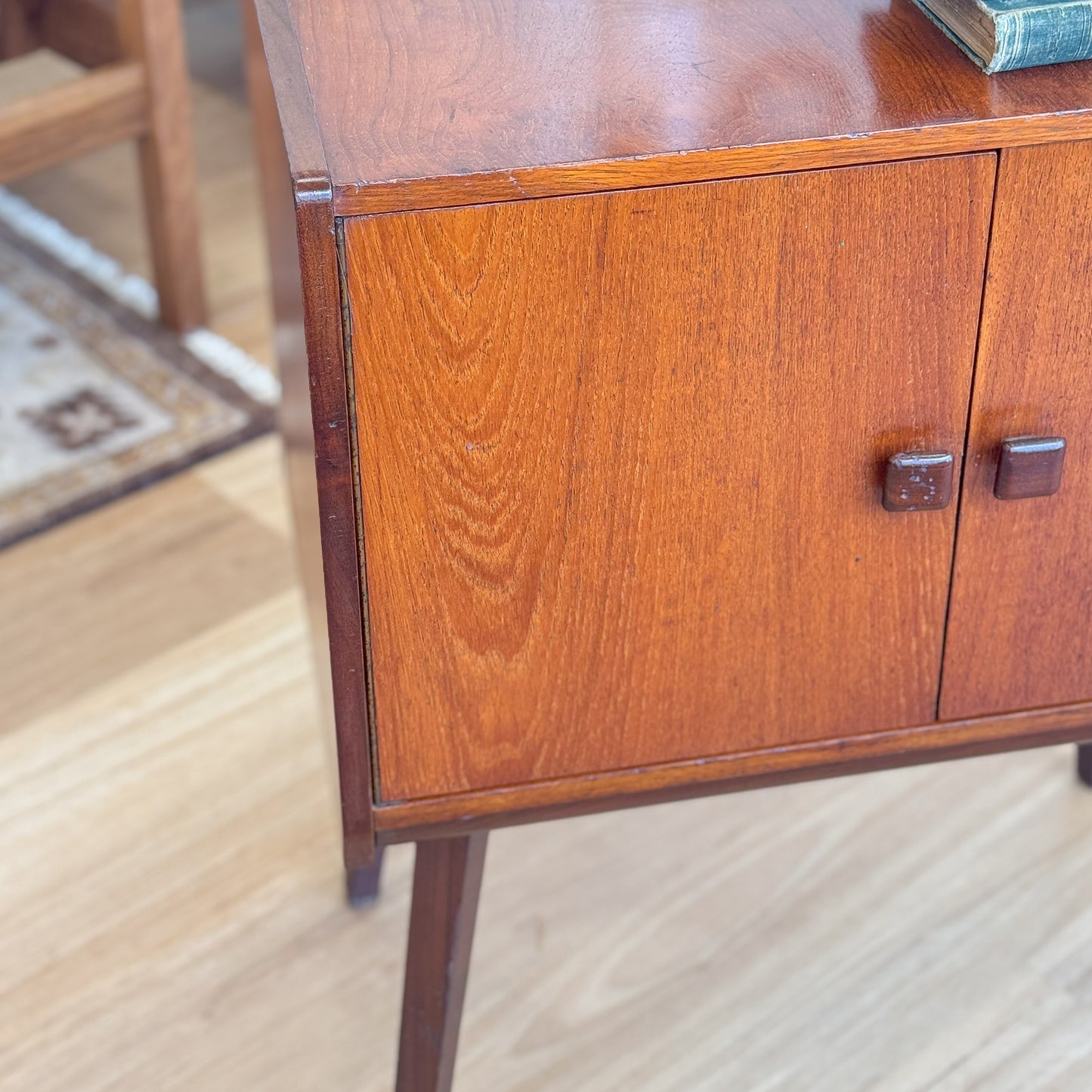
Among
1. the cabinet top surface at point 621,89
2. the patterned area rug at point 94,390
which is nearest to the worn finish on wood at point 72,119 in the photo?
the patterned area rug at point 94,390

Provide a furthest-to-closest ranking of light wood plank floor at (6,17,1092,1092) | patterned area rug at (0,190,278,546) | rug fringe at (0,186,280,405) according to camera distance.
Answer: rug fringe at (0,186,280,405) < patterned area rug at (0,190,278,546) < light wood plank floor at (6,17,1092,1092)

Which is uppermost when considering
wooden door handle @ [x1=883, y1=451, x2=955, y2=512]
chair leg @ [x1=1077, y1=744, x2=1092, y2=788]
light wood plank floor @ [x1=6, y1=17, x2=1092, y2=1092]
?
wooden door handle @ [x1=883, y1=451, x2=955, y2=512]

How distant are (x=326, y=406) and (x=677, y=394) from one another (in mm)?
151

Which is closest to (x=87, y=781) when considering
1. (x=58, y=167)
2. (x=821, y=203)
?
(x=821, y=203)

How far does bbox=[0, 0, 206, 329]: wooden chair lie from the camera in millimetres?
1649

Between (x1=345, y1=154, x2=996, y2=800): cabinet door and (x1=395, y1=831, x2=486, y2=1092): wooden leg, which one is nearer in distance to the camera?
(x1=345, y1=154, x2=996, y2=800): cabinet door

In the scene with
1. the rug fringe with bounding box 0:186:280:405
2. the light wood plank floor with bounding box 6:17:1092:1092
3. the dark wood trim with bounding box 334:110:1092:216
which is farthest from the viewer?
the rug fringe with bounding box 0:186:280:405

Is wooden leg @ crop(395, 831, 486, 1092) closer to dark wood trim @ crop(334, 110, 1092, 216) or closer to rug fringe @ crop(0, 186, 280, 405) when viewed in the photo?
dark wood trim @ crop(334, 110, 1092, 216)

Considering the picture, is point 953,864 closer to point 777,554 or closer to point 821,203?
point 777,554

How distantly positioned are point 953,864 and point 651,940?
0.25 m

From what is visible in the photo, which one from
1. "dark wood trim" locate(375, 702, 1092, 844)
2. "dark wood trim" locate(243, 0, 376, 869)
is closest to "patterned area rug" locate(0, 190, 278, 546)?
"dark wood trim" locate(243, 0, 376, 869)

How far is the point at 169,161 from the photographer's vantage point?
1.77 meters

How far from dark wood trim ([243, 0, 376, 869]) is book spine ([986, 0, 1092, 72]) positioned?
29 centimetres

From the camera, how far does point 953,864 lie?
3.84ft
